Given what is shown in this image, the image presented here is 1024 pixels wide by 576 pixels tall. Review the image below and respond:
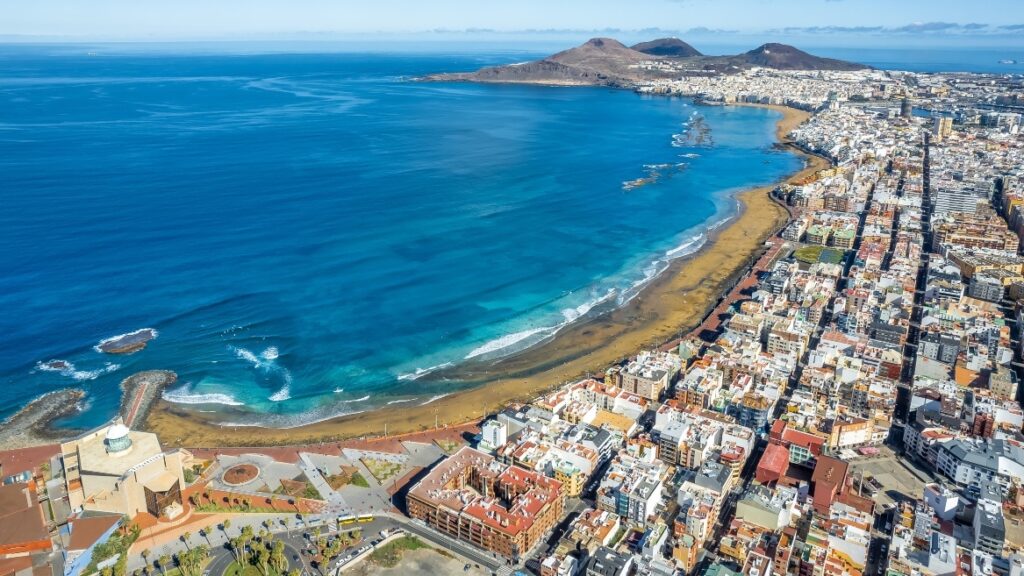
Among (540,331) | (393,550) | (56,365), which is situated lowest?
(393,550)

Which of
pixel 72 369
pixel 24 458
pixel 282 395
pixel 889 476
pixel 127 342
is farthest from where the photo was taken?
pixel 127 342

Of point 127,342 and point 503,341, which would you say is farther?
point 503,341

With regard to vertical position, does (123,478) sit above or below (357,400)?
above

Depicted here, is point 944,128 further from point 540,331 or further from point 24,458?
point 24,458

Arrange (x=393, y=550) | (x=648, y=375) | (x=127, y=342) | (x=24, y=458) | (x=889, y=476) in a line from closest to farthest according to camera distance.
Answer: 1. (x=393, y=550)
2. (x=889, y=476)
3. (x=24, y=458)
4. (x=648, y=375)
5. (x=127, y=342)

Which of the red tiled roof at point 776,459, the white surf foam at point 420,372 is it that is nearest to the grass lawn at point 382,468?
the white surf foam at point 420,372

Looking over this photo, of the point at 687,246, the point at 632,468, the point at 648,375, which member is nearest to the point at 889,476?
the point at 632,468

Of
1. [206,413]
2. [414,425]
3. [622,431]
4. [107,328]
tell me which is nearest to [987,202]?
[622,431]
